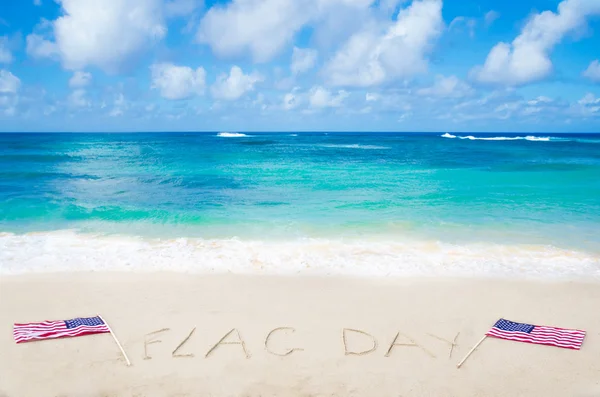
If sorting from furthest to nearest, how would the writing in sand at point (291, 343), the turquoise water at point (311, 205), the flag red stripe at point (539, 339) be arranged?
1. the turquoise water at point (311, 205)
2. the flag red stripe at point (539, 339)
3. the writing in sand at point (291, 343)

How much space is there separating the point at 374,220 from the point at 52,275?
10.2m

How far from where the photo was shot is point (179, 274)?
372 inches

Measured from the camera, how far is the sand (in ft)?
18.7

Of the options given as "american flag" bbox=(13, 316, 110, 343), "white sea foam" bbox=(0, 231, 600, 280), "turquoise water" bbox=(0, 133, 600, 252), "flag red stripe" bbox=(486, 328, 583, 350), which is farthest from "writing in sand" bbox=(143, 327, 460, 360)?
"turquoise water" bbox=(0, 133, 600, 252)

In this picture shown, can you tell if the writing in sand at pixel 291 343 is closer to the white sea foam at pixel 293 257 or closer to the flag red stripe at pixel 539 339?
the flag red stripe at pixel 539 339

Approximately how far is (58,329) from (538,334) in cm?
787

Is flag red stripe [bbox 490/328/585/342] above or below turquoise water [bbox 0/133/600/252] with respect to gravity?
below

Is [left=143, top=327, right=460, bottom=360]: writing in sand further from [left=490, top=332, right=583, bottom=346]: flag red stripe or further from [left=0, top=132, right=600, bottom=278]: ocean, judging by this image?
[left=0, top=132, right=600, bottom=278]: ocean

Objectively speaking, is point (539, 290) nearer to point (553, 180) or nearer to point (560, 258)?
point (560, 258)

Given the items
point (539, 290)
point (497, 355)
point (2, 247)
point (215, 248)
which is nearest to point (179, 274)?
point (215, 248)

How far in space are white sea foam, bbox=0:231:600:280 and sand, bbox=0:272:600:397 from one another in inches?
26.1

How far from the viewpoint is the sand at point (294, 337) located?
18.7 ft

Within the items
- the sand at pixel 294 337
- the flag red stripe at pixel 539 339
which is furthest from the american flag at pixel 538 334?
the sand at pixel 294 337

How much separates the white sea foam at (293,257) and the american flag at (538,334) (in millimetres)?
2568
